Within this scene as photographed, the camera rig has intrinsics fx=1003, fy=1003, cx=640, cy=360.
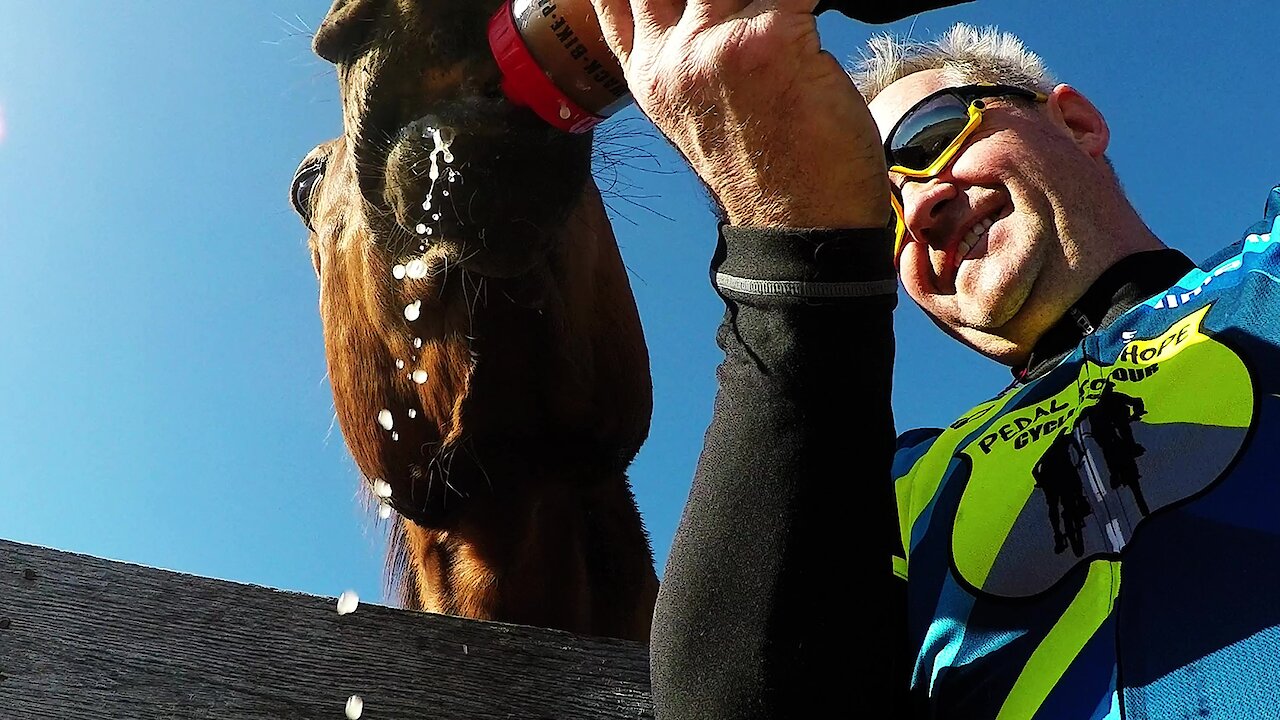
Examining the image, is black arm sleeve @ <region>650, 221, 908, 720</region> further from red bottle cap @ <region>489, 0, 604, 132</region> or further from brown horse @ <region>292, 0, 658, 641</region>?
brown horse @ <region>292, 0, 658, 641</region>

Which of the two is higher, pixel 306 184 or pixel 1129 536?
pixel 306 184

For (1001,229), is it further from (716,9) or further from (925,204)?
(716,9)

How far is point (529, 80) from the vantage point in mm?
1430

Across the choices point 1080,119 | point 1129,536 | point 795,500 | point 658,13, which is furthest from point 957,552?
point 1080,119

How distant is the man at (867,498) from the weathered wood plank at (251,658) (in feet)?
0.64

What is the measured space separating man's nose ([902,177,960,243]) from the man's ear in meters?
0.36

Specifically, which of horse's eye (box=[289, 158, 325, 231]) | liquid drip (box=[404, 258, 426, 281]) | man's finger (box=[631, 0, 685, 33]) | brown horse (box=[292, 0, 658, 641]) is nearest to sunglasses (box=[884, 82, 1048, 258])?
brown horse (box=[292, 0, 658, 641])

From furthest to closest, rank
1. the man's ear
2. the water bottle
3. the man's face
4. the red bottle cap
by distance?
the man's ear, the man's face, the red bottle cap, the water bottle

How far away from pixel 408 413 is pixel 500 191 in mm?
985

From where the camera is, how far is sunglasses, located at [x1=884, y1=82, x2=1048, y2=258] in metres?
1.98

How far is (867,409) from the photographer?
104 centimetres

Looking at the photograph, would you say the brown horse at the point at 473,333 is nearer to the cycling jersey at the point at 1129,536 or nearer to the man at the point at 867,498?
the man at the point at 867,498

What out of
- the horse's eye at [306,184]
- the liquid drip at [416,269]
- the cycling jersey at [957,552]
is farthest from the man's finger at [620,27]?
the horse's eye at [306,184]

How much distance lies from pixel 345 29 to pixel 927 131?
1120mm
